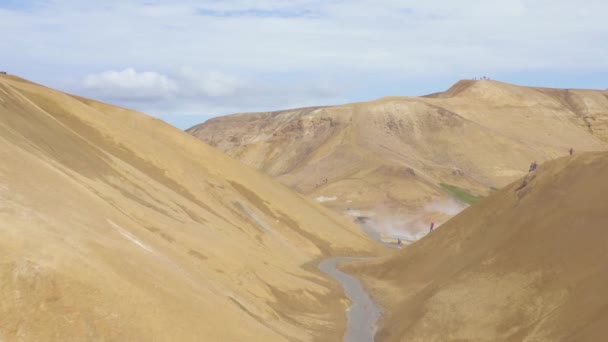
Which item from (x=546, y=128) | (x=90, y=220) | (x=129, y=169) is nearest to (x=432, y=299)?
(x=90, y=220)

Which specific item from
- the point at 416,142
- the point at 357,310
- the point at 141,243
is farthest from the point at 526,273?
the point at 416,142

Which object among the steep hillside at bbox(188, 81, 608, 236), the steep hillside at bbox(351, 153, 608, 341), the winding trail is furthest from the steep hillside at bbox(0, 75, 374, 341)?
the steep hillside at bbox(188, 81, 608, 236)

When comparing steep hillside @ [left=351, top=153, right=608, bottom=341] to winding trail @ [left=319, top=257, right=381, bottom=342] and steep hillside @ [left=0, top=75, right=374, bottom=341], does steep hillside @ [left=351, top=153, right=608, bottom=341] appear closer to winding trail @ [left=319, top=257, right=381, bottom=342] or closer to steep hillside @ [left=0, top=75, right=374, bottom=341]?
winding trail @ [left=319, top=257, right=381, bottom=342]

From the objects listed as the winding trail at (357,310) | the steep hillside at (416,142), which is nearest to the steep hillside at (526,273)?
the winding trail at (357,310)

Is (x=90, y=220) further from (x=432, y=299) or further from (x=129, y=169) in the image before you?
(x=129, y=169)

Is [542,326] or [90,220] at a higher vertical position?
[90,220]

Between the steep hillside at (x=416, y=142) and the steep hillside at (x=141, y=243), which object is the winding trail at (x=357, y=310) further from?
the steep hillside at (x=416, y=142)

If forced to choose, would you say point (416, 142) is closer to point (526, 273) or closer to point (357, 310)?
point (357, 310)
